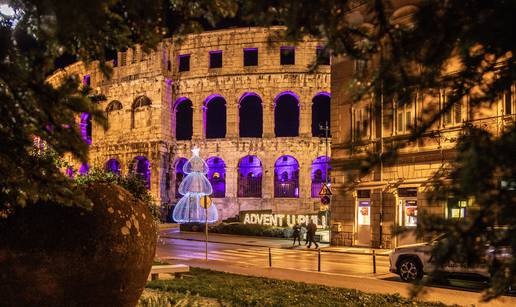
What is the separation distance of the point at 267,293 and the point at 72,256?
18.4 feet

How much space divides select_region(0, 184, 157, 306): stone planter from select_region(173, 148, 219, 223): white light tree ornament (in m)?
28.7

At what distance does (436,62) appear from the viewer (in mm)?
3592

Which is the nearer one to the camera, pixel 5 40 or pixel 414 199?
pixel 5 40

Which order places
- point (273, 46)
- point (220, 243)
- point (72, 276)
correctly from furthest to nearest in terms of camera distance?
1. point (220, 243)
2. point (72, 276)
3. point (273, 46)

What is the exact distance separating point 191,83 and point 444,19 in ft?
150

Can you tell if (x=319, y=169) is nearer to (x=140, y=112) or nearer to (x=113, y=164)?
(x=140, y=112)

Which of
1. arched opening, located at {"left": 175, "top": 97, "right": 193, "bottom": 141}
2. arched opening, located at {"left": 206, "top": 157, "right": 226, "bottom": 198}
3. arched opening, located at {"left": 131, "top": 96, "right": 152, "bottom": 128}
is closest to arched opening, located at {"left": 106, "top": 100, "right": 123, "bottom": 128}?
arched opening, located at {"left": 131, "top": 96, "right": 152, "bottom": 128}

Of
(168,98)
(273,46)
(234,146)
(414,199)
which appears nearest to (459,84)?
(273,46)

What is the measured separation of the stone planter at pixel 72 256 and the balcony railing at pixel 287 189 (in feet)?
128

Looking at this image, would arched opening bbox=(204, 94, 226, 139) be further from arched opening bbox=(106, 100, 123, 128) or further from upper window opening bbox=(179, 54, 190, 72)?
arched opening bbox=(106, 100, 123, 128)

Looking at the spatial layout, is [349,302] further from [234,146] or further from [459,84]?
[234,146]

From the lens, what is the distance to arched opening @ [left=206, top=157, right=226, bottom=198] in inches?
2004

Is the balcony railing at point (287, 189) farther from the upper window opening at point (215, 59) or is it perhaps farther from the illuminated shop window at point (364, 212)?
the illuminated shop window at point (364, 212)

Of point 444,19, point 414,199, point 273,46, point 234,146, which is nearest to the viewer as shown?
point 444,19
